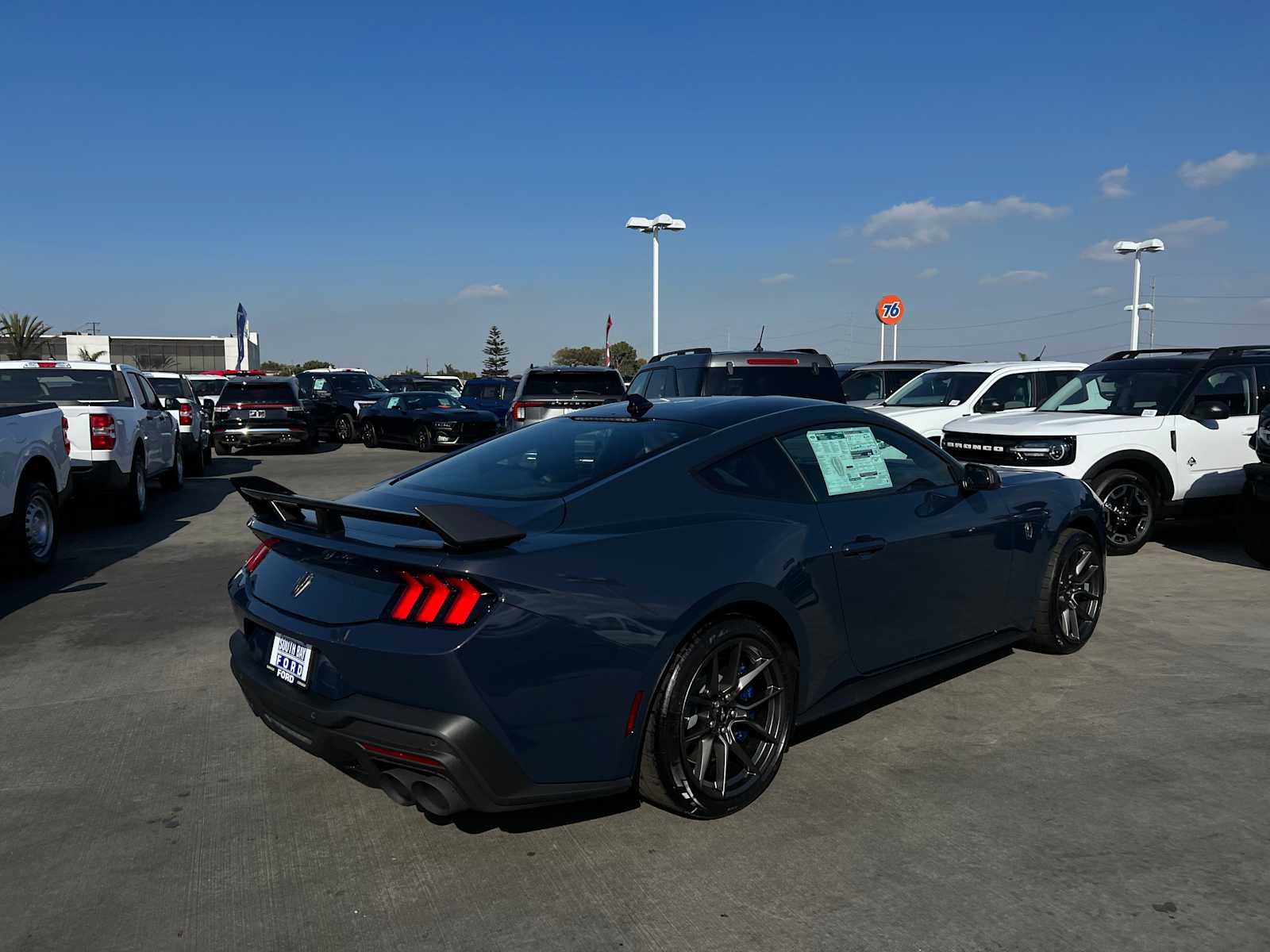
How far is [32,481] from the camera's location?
834 cm

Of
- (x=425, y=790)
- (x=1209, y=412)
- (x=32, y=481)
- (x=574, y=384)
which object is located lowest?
(x=425, y=790)

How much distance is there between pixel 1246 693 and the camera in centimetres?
511

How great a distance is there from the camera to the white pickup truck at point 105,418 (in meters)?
10.6

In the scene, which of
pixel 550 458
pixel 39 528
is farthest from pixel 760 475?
pixel 39 528

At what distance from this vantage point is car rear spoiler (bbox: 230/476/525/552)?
313 centimetres

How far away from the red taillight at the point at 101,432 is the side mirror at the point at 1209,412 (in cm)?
1082

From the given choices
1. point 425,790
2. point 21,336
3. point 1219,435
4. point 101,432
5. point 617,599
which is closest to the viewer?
point 425,790

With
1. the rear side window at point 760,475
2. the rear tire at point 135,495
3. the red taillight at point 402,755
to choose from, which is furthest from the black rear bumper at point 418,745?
the rear tire at point 135,495

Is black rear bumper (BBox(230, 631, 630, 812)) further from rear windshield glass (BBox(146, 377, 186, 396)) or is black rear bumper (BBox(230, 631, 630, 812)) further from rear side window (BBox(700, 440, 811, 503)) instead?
rear windshield glass (BBox(146, 377, 186, 396))

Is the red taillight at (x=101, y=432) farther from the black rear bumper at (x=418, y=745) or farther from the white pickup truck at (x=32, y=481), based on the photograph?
the black rear bumper at (x=418, y=745)

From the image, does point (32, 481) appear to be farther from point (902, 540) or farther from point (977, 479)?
point (977, 479)

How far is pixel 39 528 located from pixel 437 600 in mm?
6885

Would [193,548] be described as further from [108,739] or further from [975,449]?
[975,449]

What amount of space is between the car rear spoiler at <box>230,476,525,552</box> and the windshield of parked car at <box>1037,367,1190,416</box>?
8.16m
